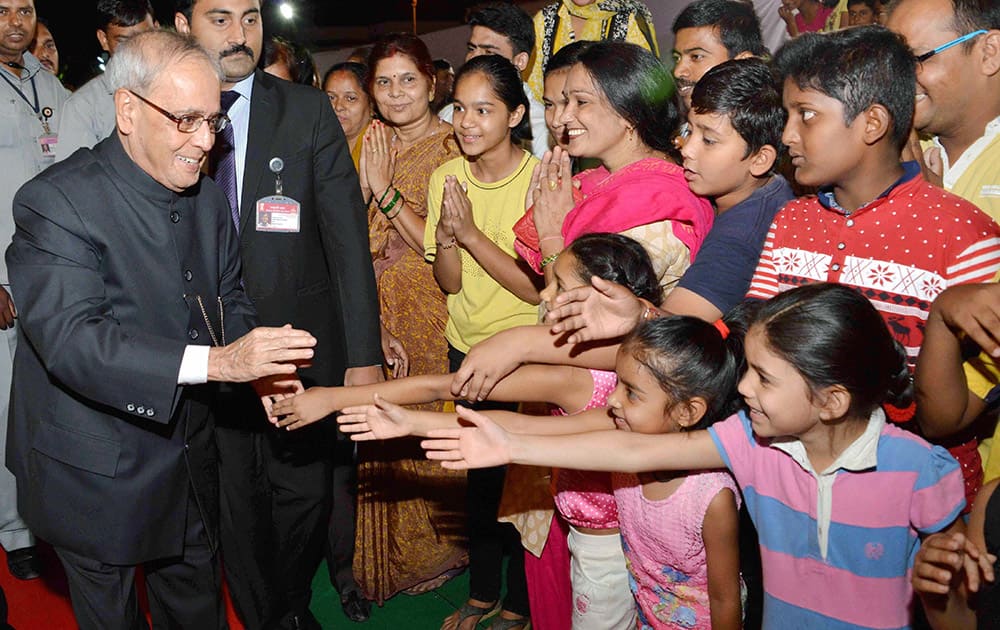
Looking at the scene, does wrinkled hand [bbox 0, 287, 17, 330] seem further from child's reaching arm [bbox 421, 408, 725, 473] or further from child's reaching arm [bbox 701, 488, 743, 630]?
child's reaching arm [bbox 701, 488, 743, 630]

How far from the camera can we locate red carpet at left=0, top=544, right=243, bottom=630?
113 inches

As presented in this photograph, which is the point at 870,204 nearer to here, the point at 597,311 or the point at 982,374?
the point at 982,374

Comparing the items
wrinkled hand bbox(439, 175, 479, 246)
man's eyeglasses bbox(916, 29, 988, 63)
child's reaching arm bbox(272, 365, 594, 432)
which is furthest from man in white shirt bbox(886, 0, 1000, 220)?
wrinkled hand bbox(439, 175, 479, 246)

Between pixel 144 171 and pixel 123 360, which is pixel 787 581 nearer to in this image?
pixel 123 360

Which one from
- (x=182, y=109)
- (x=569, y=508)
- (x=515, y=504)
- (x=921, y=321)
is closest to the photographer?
(x=921, y=321)

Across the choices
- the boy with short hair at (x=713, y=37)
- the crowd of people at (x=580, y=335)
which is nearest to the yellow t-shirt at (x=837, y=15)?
the boy with short hair at (x=713, y=37)

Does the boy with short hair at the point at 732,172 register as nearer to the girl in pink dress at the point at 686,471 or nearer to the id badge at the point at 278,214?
the girl in pink dress at the point at 686,471

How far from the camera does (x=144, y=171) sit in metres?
1.97

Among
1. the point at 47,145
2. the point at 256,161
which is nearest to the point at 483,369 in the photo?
the point at 256,161

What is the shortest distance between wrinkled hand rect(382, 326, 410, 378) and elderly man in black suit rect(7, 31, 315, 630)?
0.94 m

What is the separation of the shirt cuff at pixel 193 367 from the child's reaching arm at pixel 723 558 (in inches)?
46.0

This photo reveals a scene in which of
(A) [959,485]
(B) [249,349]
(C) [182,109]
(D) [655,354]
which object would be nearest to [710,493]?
(D) [655,354]

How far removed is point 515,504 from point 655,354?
0.85m

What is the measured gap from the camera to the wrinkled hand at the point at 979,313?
1.35 meters
